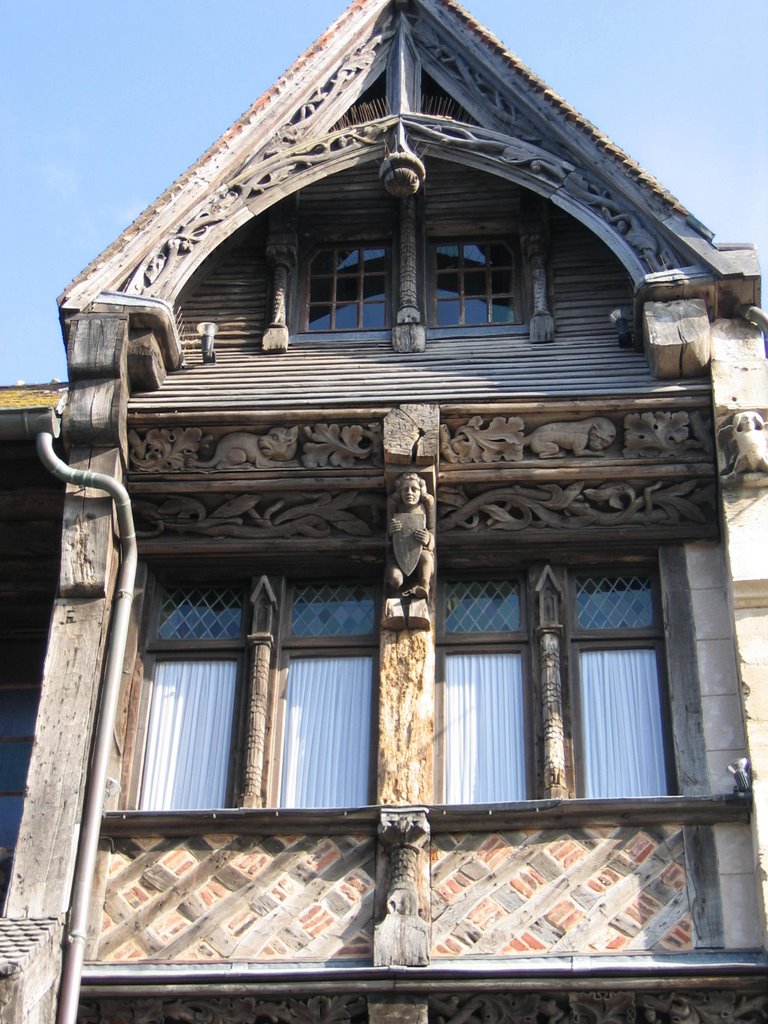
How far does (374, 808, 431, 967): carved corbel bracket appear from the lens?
30.1 feet

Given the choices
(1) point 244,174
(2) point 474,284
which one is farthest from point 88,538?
(2) point 474,284

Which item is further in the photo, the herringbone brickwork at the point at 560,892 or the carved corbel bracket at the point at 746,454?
the carved corbel bracket at the point at 746,454

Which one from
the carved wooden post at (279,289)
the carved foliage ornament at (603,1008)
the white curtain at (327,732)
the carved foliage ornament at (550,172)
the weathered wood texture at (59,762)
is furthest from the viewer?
the carved wooden post at (279,289)

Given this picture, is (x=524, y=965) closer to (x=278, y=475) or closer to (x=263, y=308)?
(x=278, y=475)

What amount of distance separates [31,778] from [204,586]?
2.12 m

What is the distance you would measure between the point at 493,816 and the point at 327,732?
57.1 inches

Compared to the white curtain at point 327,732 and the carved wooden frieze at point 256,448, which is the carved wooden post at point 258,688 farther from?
the carved wooden frieze at point 256,448

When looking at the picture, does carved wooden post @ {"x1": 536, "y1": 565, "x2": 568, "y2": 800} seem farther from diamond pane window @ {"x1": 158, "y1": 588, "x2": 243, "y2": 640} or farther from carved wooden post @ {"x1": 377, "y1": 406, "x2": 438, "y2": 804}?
diamond pane window @ {"x1": 158, "y1": 588, "x2": 243, "y2": 640}

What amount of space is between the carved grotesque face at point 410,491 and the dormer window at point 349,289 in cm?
196

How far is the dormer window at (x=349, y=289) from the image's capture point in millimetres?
12781

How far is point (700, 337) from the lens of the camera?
11.2 m

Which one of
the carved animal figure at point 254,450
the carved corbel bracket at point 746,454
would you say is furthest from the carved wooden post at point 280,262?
the carved corbel bracket at point 746,454

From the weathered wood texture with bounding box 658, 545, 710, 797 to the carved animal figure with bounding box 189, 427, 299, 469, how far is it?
2.38 meters

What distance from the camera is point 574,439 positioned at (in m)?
11.2
